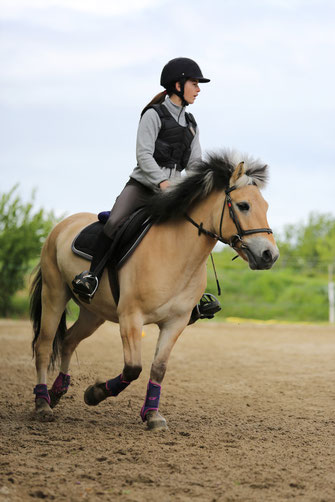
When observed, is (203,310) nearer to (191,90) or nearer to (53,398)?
(53,398)

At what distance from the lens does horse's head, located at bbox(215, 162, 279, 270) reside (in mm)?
4590

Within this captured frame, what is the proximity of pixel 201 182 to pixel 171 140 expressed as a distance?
1.99ft

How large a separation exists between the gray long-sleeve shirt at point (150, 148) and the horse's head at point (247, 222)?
60 cm

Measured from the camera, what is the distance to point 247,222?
4711 millimetres

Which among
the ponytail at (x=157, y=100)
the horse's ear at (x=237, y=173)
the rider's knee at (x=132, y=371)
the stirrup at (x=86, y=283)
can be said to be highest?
the ponytail at (x=157, y=100)

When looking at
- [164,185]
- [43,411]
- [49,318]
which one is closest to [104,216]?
[164,185]

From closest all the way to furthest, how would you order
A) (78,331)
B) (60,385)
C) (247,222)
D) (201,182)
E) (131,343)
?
(247,222)
(131,343)
(201,182)
(60,385)
(78,331)

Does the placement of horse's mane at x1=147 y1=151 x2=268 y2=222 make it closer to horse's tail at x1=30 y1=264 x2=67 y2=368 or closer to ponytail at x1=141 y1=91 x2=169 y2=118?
ponytail at x1=141 y1=91 x2=169 y2=118

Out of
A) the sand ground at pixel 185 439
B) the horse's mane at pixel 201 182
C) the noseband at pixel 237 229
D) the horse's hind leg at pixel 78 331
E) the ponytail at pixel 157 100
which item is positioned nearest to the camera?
the sand ground at pixel 185 439

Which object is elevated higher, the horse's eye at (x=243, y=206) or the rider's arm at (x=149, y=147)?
the rider's arm at (x=149, y=147)

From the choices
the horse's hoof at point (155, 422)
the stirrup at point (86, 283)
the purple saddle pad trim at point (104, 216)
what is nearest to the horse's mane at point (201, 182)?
the purple saddle pad trim at point (104, 216)

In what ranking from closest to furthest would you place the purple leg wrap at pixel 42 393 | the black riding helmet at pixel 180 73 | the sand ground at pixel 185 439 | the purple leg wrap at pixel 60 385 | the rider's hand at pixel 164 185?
the sand ground at pixel 185 439 → the rider's hand at pixel 164 185 → the black riding helmet at pixel 180 73 → the purple leg wrap at pixel 42 393 → the purple leg wrap at pixel 60 385

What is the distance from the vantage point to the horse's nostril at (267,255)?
455 cm

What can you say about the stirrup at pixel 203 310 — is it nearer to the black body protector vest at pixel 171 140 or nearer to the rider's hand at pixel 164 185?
the rider's hand at pixel 164 185
